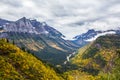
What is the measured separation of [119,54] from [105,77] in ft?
41.9

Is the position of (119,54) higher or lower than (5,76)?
higher

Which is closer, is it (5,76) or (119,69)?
(119,69)

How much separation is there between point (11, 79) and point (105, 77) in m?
89.7

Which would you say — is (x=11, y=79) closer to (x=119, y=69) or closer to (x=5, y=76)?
(x=5, y=76)

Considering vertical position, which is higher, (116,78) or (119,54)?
(119,54)

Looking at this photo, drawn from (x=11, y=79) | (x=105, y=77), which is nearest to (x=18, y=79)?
(x=11, y=79)

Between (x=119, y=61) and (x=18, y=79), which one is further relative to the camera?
(x=18, y=79)

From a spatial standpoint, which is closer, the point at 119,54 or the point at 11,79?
the point at 119,54

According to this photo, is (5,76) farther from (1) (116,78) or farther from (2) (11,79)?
(1) (116,78)

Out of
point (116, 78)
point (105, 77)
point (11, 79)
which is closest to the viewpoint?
point (116, 78)

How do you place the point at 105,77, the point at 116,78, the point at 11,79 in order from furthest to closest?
the point at 11,79 < the point at 105,77 < the point at 116,78

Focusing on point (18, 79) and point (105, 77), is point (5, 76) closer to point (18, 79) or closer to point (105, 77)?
point (18, 79)

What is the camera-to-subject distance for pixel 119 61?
115 meters

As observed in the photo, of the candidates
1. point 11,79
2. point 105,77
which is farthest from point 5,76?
point 105,77
